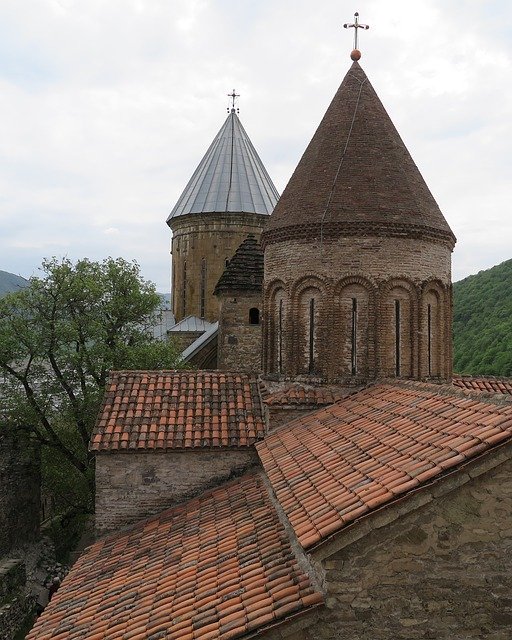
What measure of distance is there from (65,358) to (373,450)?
38.6ft

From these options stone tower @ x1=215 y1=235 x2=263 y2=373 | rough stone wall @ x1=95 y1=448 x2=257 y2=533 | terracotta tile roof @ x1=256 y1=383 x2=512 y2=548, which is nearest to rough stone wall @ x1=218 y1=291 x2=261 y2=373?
stone tower @ x1=215 y1=235 x2=263 y2=373

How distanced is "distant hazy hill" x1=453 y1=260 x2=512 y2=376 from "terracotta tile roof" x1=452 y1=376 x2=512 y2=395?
1522cm

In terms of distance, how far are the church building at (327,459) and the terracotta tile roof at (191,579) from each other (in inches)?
1.0

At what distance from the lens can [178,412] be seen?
10.1m

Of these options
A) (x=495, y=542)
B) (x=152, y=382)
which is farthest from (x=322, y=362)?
(x=495, y=542)

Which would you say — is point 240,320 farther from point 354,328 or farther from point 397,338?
point 397,338

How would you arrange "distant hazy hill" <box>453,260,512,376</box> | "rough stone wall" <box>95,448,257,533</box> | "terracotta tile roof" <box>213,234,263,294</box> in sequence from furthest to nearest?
1. "distant hazy hill" <box>453,260,512,376</box>
2. "terracotta tile roof" <box>213,234,263,294</box>
3. "rough stone wall" <box>95,448,257,533</box>

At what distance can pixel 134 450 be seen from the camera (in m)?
9.25

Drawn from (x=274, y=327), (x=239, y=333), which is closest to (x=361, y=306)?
(x=274, y=327)

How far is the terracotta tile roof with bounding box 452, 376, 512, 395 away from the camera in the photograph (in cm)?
1211

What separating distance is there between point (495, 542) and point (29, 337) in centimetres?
1374

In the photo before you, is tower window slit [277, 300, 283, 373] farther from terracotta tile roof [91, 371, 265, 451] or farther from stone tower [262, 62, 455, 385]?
terracotta tile roof [91, 371, 265, 451]

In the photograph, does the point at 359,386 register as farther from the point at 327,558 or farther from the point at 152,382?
the point at 327,558

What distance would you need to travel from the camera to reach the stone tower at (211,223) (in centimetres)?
2298
